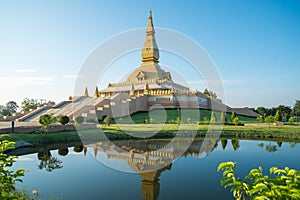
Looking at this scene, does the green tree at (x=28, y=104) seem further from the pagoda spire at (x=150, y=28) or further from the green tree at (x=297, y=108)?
the green tree at (x=297, y=108)

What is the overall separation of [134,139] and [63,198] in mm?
10825

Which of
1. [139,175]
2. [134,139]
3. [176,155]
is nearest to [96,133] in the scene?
[134,139]

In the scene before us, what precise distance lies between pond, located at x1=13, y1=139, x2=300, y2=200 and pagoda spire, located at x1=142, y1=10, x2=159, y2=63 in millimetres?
30191

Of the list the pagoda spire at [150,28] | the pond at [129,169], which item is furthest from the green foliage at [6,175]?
the pagoda spire at [150,28]

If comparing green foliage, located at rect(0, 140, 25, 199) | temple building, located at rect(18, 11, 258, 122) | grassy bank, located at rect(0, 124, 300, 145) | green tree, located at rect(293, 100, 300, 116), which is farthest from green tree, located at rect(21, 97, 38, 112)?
green tree, located at rect(293, 100, 300, 116)

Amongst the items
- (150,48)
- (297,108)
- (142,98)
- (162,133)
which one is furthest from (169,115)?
(297,108)

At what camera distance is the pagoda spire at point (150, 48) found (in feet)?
136

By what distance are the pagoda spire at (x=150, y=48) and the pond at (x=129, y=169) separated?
30.2m

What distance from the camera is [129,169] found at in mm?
8664

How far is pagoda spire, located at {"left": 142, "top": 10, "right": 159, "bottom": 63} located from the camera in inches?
1633

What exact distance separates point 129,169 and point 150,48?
1398 inches

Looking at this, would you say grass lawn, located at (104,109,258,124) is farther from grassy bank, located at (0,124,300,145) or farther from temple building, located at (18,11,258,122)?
grassy bank, located at (0,124,300,145)

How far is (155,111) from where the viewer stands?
1167 inches

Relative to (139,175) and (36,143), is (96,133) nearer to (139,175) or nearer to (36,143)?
(36,143)
